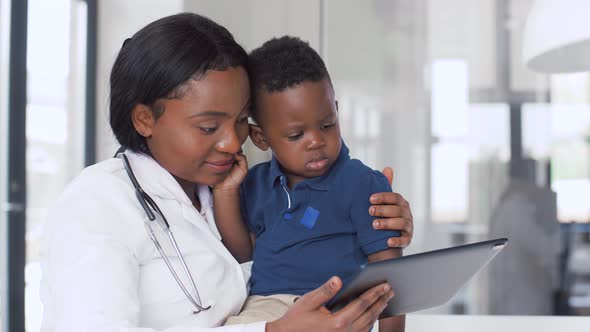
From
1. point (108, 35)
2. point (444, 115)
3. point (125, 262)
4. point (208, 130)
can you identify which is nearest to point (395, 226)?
point (208, 130)

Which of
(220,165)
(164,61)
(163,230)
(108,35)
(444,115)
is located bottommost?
(163,230)

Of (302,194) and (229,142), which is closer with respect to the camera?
(229,142)

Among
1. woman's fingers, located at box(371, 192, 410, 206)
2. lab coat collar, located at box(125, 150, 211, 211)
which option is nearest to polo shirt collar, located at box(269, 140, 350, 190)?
woman's fingers, located at box(371, 192, 410, 206)

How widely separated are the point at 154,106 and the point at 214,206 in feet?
0.91

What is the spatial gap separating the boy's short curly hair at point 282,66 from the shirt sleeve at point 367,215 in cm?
22

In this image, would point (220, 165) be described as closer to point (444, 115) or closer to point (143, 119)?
point (143, 119)

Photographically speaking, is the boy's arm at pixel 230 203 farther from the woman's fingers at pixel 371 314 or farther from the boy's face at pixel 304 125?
the woman's fingers at pixel 371 314

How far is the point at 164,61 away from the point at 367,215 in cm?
45

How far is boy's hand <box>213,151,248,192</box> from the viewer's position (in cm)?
128

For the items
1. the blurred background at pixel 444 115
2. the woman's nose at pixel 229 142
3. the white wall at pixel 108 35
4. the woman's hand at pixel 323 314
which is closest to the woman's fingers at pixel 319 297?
the woman's hand at pixel 323 314

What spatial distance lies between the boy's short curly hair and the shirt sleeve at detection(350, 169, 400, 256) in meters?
0.22

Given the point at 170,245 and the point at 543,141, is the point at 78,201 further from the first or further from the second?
the point at 543,141

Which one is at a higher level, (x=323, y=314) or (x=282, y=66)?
(x=282, y=66)

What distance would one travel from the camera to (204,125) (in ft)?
3.54
